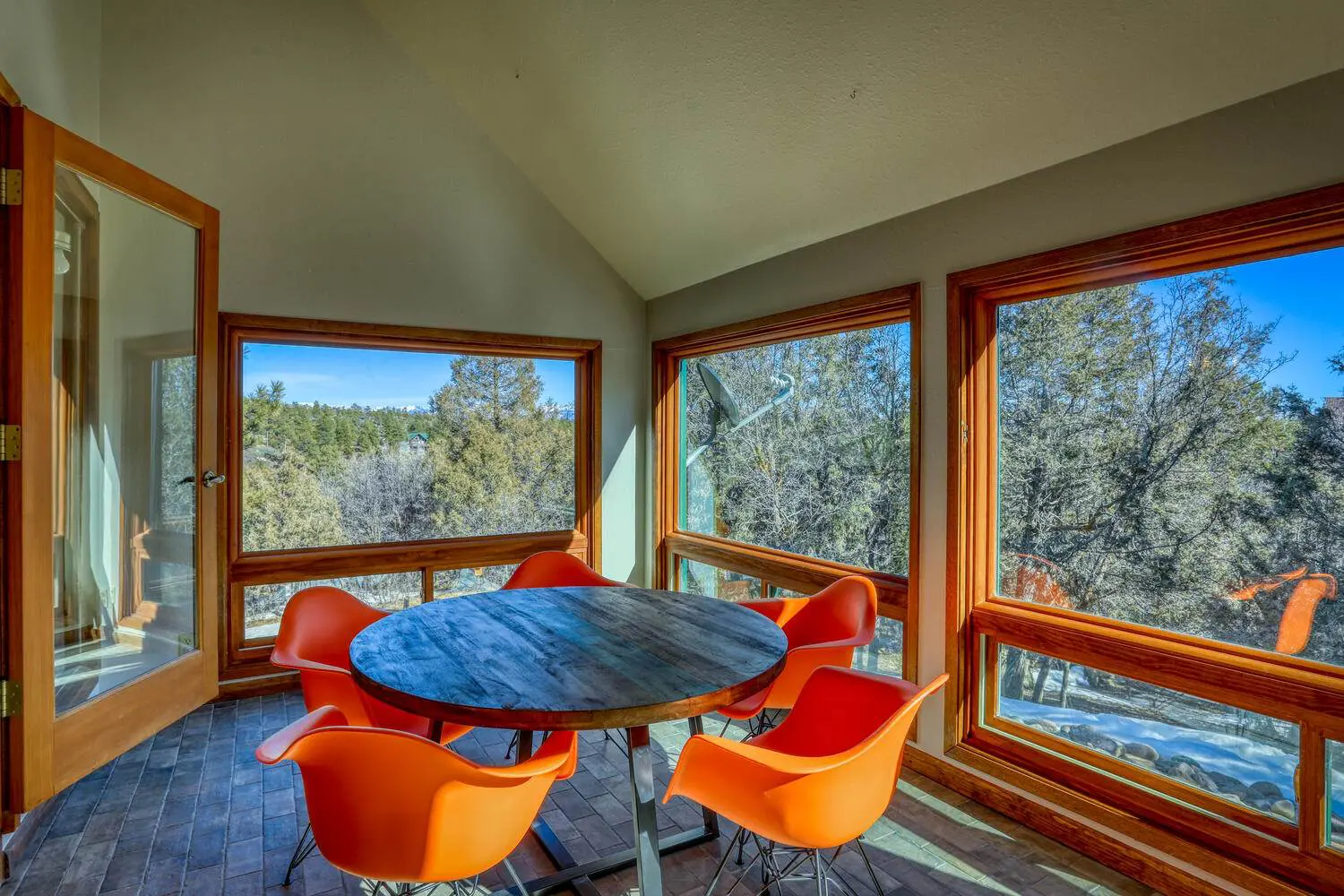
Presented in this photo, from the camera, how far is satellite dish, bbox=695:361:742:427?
4.27m

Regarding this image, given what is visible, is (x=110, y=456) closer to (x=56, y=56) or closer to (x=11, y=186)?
(x=11, y=186)

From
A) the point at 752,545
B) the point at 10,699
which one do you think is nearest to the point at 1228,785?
the point at 752,545

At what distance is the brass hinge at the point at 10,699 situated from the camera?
2080 millimetres

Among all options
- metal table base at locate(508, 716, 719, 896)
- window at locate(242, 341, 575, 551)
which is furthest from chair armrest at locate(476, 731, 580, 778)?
window at locate(242, 341, 575, 551)

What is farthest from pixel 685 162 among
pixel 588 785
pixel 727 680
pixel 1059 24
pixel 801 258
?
pixel 588 785

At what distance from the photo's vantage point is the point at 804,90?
2.72 m

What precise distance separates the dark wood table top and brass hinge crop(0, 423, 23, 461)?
1139mm

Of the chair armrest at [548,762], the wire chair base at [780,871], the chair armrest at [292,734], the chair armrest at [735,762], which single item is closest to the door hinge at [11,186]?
the chair armrest at [292,734]

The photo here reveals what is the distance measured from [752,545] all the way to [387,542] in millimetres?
2146

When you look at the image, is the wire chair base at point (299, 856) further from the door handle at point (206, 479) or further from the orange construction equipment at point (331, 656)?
the door handle at point (206, 479)

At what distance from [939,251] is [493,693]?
2321 millimetres

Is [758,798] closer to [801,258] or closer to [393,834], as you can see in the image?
[393,834]

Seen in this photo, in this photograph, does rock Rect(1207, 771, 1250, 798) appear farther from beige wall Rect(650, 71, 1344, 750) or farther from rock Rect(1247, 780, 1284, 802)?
beige wall Rect(650, 71, 1344, 750)

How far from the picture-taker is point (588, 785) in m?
2.84
